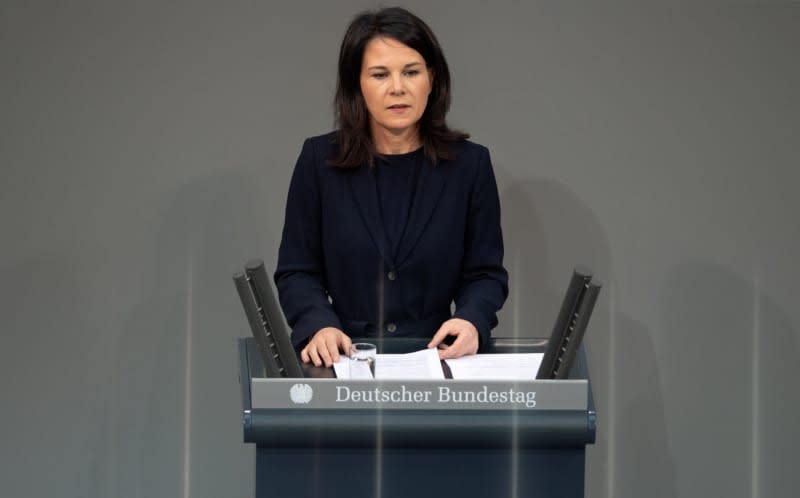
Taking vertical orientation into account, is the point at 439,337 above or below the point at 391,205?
below

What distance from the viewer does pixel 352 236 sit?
340 centimetres

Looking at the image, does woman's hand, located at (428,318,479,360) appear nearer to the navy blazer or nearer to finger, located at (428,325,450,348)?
finger, located at (428,325,450,348)

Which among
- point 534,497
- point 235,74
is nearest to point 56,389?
point 235,74

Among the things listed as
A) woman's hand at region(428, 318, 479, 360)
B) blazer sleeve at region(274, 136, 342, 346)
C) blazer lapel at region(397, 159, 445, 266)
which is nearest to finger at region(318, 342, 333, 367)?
woman's hand at region(428, 318, 479, 360)

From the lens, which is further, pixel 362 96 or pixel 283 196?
pixel 283 196

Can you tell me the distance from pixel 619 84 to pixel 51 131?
1679mm

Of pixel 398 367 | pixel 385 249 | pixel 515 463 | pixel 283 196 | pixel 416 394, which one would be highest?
pixel 283 196

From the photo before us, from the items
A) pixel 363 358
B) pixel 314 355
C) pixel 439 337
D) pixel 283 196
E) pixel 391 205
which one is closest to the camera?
pixel 363 358

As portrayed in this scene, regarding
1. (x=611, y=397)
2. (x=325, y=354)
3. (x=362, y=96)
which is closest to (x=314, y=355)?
(x=325, y=354)

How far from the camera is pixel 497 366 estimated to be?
3.00 meters

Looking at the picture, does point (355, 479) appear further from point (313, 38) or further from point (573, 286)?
point (313, 38)

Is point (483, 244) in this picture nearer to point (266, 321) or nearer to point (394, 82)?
point (394, 82)

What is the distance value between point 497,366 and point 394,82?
2.35 feet

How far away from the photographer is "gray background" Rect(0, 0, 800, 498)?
14.5ft
